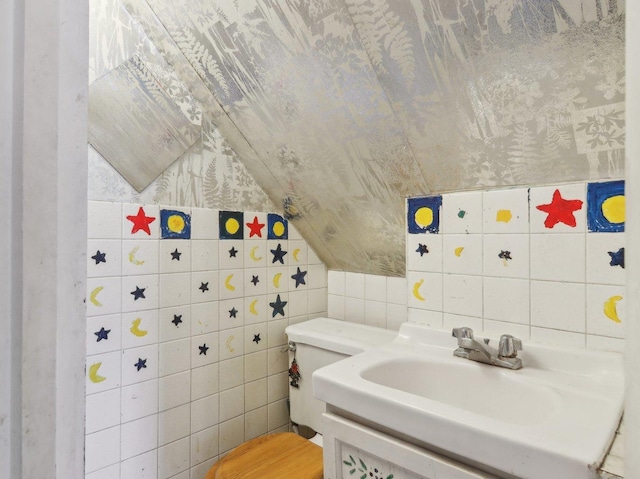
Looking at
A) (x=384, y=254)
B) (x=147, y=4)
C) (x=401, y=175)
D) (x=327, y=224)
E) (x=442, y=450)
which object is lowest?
(x=442, y=450)

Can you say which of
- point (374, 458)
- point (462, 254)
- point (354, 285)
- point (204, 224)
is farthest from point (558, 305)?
point (204, 224)

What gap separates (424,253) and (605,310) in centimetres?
52

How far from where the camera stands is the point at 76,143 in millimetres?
361

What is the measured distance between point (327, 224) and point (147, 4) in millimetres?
1021

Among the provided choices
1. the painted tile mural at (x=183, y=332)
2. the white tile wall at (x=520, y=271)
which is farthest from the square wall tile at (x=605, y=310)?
the painted tile mural at (x=183, y=332)

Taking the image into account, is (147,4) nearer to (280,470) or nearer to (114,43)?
(114,43)

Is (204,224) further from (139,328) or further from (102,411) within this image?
(102,411)

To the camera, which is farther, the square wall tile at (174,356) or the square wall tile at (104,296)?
the square wall tile at (174,356)

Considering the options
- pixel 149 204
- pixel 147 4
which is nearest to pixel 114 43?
pixel 147 4

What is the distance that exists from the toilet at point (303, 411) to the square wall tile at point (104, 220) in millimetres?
810

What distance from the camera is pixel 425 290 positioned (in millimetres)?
1277

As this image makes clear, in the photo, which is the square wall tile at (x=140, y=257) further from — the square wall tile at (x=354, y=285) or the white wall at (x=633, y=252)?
the white wall at (x=633, y=252)

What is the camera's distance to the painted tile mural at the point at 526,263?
3.09 feet

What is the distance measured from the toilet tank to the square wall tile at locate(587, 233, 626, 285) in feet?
2.33
